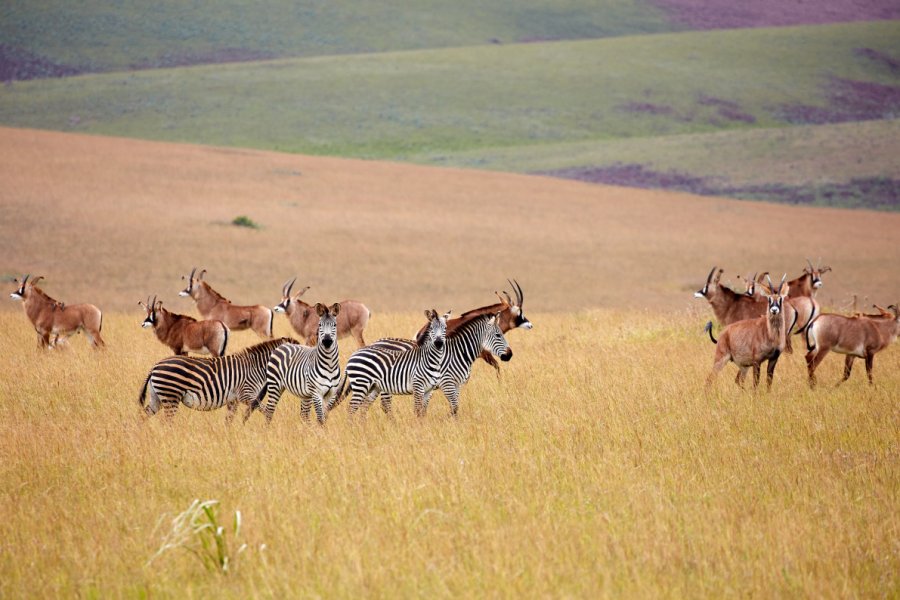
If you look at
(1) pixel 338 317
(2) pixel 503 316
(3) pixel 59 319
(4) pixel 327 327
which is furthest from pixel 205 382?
(3) pixel 59 319

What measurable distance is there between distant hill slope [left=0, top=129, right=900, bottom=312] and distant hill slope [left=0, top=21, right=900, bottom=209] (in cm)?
1259

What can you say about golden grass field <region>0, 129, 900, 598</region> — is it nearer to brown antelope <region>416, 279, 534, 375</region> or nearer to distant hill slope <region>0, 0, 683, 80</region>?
brown antelope <region>416, 279, 534, 375</region>

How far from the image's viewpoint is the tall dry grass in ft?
24.1

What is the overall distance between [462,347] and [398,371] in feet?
3.68

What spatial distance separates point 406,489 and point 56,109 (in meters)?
95.2

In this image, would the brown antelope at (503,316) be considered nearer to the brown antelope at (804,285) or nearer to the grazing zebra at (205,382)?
the grazing zebra at (205,382)

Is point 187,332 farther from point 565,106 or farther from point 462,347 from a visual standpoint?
point 565,106

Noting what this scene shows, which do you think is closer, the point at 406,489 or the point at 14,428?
the point at 406,489

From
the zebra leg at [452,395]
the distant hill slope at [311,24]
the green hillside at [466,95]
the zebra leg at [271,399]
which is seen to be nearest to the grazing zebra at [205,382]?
the zebra leg at [271,399]

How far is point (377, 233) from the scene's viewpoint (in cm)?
4994

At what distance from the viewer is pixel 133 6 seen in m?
140

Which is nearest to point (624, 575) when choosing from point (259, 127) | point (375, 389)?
point (375, 389)

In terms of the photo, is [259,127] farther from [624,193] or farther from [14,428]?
[14,428]

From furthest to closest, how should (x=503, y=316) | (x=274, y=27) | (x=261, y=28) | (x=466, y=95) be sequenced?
(x=274, y=27) → (x=261, y=28) → (x=466, y=95) → (x=503, y=316)
